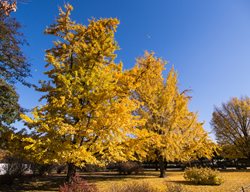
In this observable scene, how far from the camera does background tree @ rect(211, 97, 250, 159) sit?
3180 centimetres

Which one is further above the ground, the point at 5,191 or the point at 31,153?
the point at 31,153

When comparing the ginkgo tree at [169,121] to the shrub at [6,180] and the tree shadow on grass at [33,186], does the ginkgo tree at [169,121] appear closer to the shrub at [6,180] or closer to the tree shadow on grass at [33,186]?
the tree shadow on grass at [33,186]

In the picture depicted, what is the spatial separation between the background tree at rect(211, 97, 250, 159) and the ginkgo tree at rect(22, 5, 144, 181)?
86.7 feet

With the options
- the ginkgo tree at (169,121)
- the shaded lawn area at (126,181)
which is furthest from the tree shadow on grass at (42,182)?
the ginkgo tree at (169,121)

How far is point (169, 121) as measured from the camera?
18.6m

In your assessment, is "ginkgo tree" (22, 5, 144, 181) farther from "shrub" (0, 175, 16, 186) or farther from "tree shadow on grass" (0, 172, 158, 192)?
"shrub" (0, 175, 16, 186)

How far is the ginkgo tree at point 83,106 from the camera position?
10266mm

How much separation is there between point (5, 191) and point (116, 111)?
A: 7.79 m

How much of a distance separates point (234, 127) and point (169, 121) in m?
20.2

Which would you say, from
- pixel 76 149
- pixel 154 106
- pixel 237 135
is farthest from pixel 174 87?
pixel 237 135

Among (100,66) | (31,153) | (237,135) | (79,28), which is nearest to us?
(31,153)

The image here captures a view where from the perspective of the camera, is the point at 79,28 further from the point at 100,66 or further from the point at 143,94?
the point at 143,94

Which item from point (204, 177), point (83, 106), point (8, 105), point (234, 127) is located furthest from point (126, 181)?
point (234, 127)

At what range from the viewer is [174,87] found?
1984 centimetres
